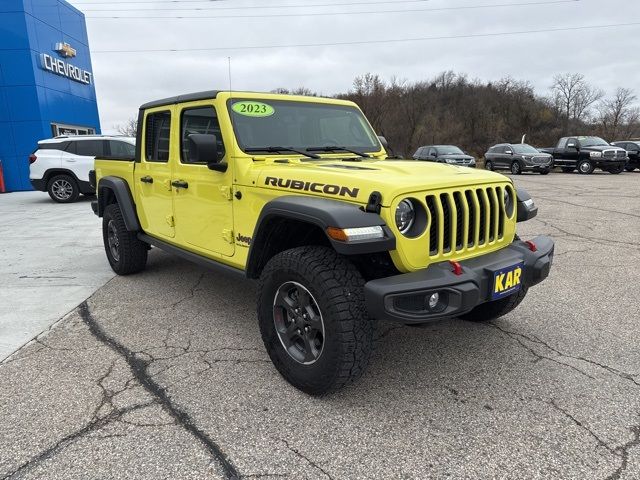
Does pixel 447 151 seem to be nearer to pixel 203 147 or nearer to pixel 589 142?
pixel 589 142

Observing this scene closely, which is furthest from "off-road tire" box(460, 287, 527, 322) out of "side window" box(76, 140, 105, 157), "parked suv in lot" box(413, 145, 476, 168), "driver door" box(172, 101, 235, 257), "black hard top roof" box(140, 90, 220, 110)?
"parked suv in lot" box(413, 145, 476, 168)

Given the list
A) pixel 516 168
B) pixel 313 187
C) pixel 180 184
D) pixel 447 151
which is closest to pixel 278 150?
pixel 313 187

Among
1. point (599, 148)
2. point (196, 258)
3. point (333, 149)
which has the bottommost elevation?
point (196, 258)

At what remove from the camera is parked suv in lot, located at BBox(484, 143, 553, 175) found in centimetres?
2184

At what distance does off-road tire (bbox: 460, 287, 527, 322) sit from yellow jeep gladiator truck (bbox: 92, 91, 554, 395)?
0.01 meters

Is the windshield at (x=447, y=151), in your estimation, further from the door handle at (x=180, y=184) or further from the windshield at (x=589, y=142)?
the door handle at (x=180, y=184)

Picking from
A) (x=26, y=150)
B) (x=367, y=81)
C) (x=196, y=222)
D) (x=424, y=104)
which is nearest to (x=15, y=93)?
(x=26, y=150)

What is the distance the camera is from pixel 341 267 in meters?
2.64

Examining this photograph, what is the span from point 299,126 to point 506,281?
2070 millimetres

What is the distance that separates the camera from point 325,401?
2789mm

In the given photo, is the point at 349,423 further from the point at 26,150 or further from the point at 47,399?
the point at 26,150

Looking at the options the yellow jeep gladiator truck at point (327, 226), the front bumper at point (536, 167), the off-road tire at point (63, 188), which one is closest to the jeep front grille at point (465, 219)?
the yellow jeep gladiator truck at point (327, 226)

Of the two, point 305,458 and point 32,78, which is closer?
point 305,458

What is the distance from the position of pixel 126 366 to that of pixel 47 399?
20.5 inches
